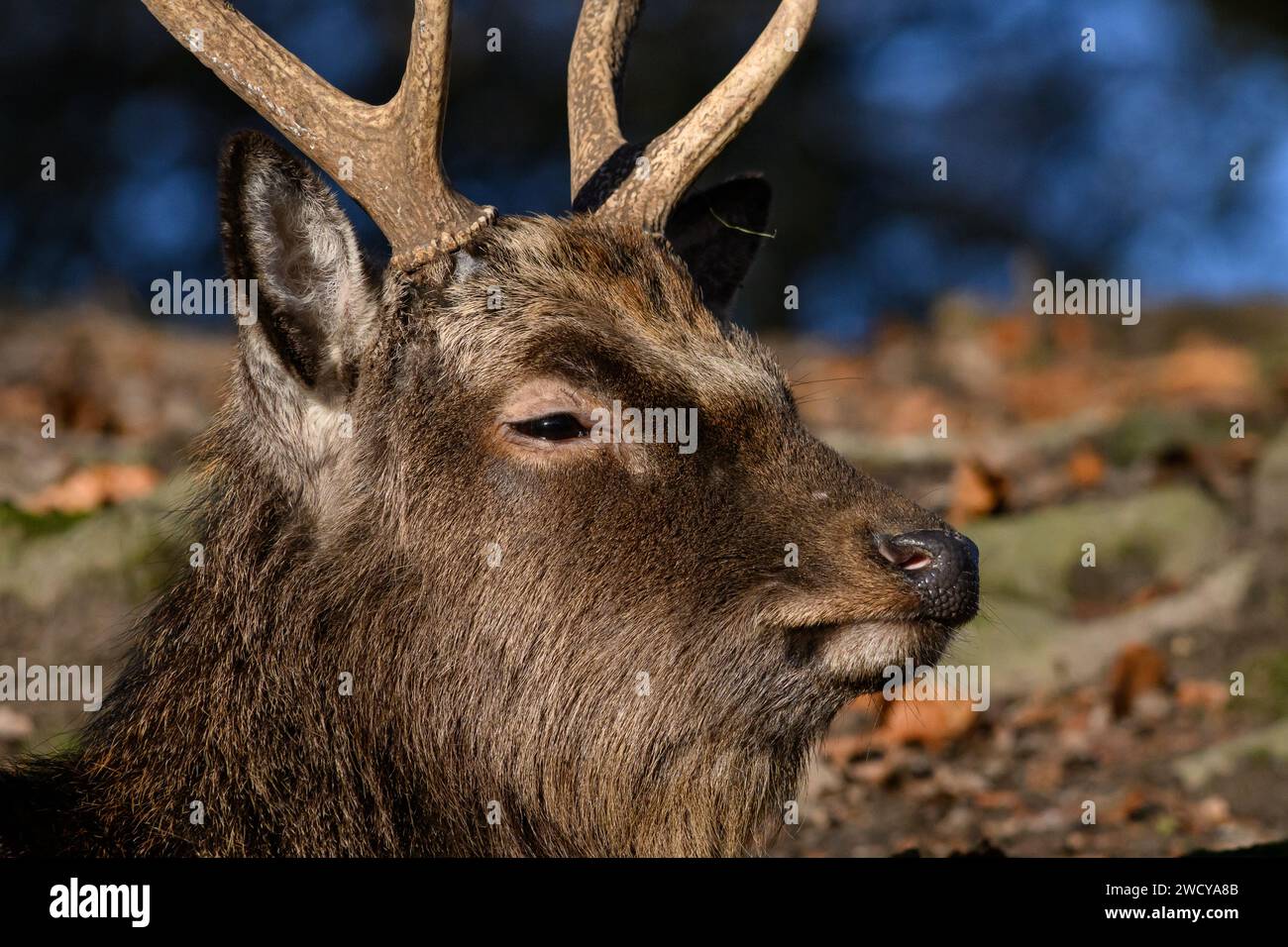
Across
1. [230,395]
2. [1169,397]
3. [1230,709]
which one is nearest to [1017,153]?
[1169,397]

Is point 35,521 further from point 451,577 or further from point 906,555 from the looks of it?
point 906,555

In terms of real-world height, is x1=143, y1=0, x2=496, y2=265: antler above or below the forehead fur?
above

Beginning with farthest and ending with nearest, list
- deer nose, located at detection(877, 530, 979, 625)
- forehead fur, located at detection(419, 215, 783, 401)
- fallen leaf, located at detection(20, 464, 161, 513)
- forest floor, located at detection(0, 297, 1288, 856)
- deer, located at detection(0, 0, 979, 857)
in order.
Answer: fallen leaf, located at detection(20, 464, 161, 513)
forest floor, located at detection(0, 297, 1288, 856)
forehead fur, located at detection(419, 215, 783, 401)
deer, located at detection(0, 0, 979, 857)
deer nose, located at detection(877, 530, 979, 625)

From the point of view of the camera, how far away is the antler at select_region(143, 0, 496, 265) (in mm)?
4773

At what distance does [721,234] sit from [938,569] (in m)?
2.13

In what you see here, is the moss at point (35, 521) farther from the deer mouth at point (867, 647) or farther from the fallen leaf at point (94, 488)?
the deer mouth at point (867, 647)

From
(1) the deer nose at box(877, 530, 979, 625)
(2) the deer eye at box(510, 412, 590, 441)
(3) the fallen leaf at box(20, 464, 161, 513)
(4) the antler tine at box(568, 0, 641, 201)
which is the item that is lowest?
(1) the deer nose at box(877, 530, 979, 625)

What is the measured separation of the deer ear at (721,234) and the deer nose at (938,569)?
5.79 feet

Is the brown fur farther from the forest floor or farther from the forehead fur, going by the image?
the forest floor

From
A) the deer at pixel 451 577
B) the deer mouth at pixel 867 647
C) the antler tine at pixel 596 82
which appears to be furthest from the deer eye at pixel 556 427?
the antler tine at pixel 596 82

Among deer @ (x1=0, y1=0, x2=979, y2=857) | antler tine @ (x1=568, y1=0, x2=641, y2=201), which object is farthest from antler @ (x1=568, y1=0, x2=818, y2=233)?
deer @ (x1=0, y1=0, x2=979, y2=857)

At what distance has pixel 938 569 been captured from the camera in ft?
14.1

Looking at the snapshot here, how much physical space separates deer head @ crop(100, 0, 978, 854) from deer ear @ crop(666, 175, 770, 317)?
112cm

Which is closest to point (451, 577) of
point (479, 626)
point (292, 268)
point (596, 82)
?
point (479, 626)
